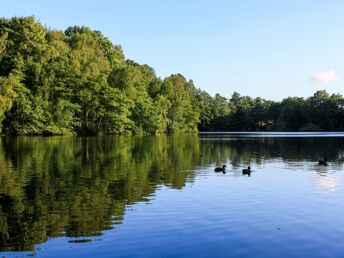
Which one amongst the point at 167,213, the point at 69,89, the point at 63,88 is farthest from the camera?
the point at 69,89

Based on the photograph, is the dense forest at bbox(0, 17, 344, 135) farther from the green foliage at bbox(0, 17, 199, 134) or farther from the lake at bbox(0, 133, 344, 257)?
the lake at bbox(0, 133, 344, 257)

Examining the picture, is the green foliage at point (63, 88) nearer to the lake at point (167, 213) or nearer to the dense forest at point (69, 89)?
the dense forest at point (69, 89)

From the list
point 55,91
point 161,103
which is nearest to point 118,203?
point 55,91

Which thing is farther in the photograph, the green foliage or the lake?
the green foliage

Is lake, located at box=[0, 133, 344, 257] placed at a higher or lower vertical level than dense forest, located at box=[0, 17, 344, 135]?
lower

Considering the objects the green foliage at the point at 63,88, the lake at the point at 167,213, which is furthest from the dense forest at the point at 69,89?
the lake at the point at 167,213

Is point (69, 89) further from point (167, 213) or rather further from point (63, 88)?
point (167, 213)

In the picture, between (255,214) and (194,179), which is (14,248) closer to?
(255,214)

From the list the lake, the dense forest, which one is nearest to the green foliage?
the dense forest

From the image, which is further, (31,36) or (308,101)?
(308,101)

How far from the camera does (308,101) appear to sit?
179250mm

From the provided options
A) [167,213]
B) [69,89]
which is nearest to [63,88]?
[69,89]

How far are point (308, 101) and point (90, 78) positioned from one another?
11548 centimetres

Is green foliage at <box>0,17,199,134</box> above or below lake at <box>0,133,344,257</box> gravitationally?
above
